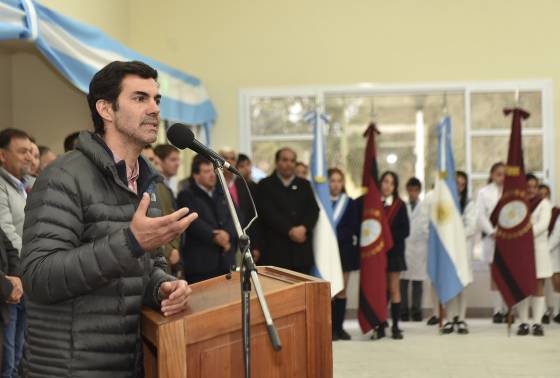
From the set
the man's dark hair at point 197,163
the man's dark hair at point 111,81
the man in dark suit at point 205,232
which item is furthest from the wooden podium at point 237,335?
the man's dark hair at point 197,163

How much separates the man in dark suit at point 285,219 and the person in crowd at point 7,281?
8.56 ft

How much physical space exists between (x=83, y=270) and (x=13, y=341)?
2.49 m

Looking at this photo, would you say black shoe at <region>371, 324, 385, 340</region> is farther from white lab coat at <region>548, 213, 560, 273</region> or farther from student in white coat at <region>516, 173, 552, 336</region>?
Result: white lab coat at <region>548, 213, 560, 273</region>

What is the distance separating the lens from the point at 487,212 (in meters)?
7.49

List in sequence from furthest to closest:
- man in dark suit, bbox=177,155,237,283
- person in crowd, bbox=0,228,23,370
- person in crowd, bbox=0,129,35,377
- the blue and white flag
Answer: man in dark suit, bbox=177,155,237,283 → the blue and white flag → person in crowd, bbox=0,129,35,377 → person in crowd, bbox=0,228,23,370

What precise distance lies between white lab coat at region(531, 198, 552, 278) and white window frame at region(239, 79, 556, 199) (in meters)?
2.10

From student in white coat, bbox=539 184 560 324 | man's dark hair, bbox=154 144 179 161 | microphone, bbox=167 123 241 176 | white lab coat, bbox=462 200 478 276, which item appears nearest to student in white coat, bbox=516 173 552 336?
student in white coat, bbox=539 184 560 324

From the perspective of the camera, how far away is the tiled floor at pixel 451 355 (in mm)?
5242

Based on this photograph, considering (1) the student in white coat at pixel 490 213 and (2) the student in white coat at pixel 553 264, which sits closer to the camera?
(2) the student in white coat at pixel 553 264

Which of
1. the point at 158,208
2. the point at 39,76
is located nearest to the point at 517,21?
the point at 39,76

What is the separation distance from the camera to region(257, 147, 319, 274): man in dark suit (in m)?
6.11

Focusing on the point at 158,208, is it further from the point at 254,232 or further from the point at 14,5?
the point at 254,232

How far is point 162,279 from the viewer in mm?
2045

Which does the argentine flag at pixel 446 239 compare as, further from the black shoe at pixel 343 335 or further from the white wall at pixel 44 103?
the white wall at pixel 44 103
